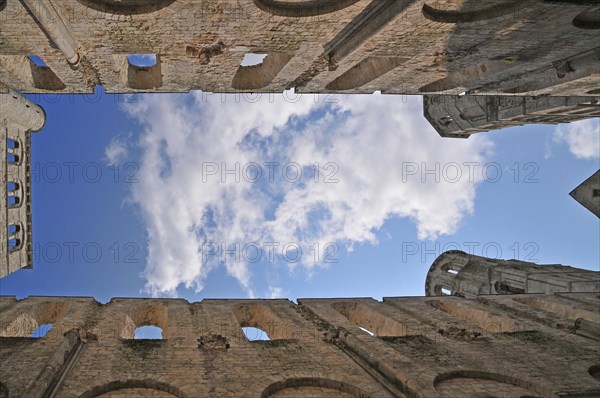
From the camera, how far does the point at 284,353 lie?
12.0 meters

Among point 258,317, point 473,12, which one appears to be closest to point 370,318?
point 258,317

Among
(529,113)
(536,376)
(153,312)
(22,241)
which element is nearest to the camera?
(536,376)

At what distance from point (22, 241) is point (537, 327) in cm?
2718

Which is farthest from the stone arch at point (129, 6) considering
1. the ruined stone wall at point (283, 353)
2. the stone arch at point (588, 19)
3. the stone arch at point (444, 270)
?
the stone arch at point (444, 270)

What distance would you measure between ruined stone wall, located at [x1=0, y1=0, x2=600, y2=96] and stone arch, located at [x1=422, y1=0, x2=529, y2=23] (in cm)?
2

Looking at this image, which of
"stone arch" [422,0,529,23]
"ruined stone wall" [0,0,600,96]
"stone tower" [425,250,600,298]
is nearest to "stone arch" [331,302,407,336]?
"stone tower" [425,250,600,298]

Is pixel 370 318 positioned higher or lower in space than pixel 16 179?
lower

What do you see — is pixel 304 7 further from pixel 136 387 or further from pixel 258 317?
pixel 258 317

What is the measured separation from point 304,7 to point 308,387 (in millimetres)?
8212

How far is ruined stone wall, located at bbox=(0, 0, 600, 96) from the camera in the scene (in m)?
9.50

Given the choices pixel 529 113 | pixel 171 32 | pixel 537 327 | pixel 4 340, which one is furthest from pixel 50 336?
pixel 529 113

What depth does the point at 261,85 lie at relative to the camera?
1441 cm

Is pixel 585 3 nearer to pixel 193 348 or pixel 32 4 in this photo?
pixel 32 4

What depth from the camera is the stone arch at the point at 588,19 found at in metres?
11.0
